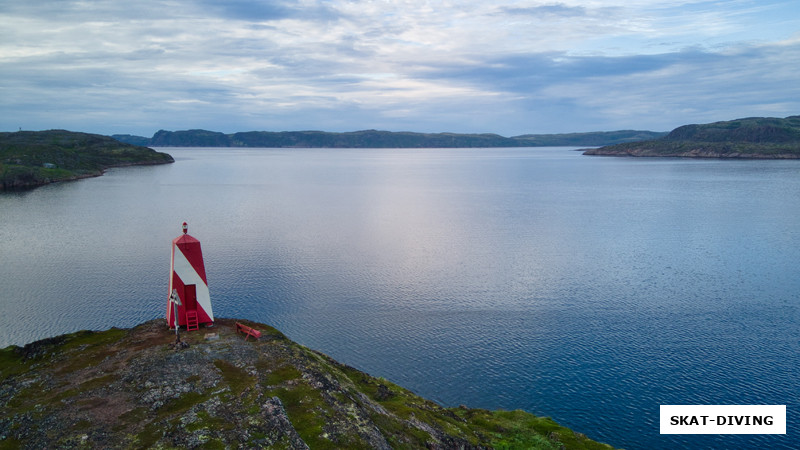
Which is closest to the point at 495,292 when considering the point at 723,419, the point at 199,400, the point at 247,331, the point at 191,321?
the point at 723,419

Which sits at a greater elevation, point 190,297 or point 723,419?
point 190,297

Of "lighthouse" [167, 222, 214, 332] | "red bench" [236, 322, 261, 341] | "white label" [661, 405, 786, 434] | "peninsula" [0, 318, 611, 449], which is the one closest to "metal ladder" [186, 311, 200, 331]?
"lighthouse" [167, 222, 214, 332]

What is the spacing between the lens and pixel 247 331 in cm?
2462

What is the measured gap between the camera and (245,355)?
2217 centimetres

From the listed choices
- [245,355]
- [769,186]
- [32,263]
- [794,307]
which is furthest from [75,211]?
[769,186]

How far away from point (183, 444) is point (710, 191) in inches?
6504

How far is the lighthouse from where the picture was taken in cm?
2505

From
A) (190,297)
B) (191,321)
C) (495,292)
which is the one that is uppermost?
(190,297)

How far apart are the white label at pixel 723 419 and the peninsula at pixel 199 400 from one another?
12921 millimetres

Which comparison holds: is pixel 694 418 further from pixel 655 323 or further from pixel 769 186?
pixel 769 186

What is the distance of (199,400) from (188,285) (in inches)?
328

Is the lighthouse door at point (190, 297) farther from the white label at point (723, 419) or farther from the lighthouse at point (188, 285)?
the white label at point (723, 419)

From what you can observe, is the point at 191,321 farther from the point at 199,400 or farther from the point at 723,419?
the point at 723,419

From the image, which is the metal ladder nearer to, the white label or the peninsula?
the peninsula
